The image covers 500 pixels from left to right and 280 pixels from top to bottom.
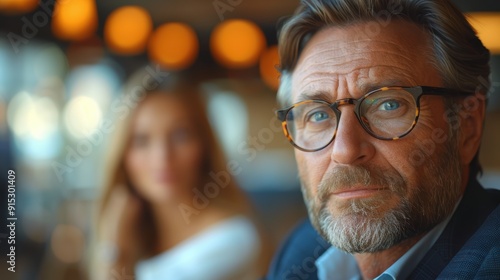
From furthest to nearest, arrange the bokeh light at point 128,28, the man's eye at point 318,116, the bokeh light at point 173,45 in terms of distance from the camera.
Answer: the bokeh light at point 173,45
the bokeh light at point 128,28
the man's eye at point 318,116

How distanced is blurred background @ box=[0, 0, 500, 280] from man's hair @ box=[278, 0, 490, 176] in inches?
49.9

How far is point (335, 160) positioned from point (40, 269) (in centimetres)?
286

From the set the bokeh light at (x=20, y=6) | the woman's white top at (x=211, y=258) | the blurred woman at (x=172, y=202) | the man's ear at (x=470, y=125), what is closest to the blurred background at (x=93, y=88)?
the bokeh light at (x=20, y=6)

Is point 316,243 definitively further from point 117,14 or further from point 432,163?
point 117,14

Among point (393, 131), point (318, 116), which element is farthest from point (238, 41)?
point (393, 131)

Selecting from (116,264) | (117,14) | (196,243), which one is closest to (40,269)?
(116,264)

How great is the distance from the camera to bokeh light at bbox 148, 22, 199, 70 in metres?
5.50

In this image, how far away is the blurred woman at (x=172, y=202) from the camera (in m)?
2.33

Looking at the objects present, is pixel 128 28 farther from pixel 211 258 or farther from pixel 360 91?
pixel 360 91

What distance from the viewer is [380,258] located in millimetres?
1263

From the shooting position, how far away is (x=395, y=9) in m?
1.24

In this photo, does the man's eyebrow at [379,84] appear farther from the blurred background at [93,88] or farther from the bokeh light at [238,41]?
the bokeh light at [238,41]

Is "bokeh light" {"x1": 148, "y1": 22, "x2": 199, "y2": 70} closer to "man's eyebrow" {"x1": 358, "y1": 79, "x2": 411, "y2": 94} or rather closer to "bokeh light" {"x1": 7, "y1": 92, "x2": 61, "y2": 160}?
"bokeh light" {"x1": 7, "y1": 92, "x2": 61, "y2": 160}

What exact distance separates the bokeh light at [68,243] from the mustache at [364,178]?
8.41 feet
